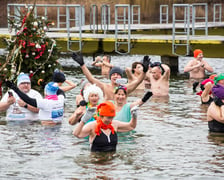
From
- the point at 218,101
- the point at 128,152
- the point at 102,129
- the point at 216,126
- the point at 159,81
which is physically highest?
the point at 218,101

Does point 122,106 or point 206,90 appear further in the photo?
point 206,90

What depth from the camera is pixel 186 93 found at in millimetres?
20562

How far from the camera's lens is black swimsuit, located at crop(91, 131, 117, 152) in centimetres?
1156

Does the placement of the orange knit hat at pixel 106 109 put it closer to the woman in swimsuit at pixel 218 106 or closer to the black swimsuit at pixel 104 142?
the black swimsuit at pixel 104 142

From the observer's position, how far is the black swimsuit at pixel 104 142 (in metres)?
11.6

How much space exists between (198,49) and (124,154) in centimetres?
1284

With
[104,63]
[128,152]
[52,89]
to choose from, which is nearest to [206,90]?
[52,89]

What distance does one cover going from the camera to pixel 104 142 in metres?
11.6

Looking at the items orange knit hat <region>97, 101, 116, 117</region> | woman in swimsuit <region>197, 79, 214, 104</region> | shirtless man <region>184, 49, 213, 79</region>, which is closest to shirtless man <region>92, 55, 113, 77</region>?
shirtless man <region>184, 49, 213, 79</region>

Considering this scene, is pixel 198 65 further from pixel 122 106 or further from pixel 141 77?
pixel 122 106

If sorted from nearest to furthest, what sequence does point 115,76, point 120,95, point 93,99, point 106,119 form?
point 106,119
point 93,99
point 120,95
point 115,76

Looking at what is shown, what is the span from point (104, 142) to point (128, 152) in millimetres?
810

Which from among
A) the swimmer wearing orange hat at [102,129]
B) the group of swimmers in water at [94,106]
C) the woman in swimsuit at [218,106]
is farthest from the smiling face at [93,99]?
the woman in swimsuit at [218,106]

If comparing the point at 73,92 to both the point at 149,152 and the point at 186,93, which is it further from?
the point at 149,152
